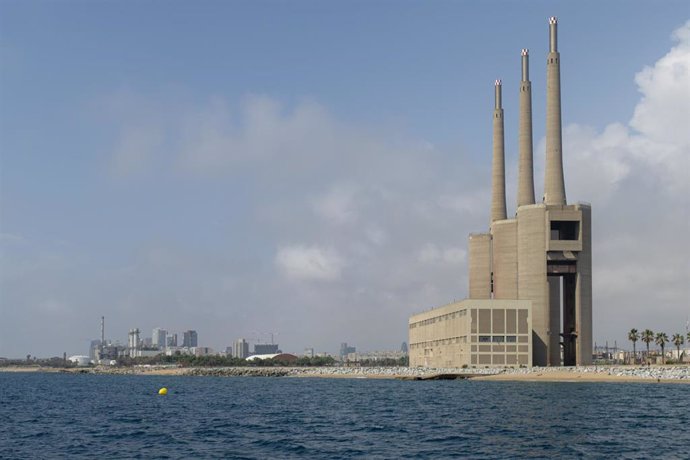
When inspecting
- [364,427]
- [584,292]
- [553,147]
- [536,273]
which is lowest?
[364,427]

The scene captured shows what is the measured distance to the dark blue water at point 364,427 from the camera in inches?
2143

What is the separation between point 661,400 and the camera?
9662 cm

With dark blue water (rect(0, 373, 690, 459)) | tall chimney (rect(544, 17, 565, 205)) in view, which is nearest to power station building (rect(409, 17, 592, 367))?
tall chimney (rect(544, 17, 565, 205))

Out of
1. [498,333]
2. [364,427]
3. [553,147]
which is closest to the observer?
[364,427]

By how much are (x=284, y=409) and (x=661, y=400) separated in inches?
1661

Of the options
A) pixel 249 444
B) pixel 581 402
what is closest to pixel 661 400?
pixel 581 402

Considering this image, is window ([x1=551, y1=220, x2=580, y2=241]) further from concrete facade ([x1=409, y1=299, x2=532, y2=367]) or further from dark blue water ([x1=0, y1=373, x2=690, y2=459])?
dark blue water ([x1=0, y1=373, x2=690, y2=459])

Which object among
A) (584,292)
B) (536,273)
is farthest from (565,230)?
(584,292)

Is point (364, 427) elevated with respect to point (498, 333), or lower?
lower

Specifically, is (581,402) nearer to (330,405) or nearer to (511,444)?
(330,405)

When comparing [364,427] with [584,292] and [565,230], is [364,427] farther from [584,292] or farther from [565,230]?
[565,230]

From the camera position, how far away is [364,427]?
68.7 m

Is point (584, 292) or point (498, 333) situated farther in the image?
point (584, 292)

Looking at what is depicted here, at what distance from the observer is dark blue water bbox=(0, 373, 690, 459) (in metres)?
54.4
